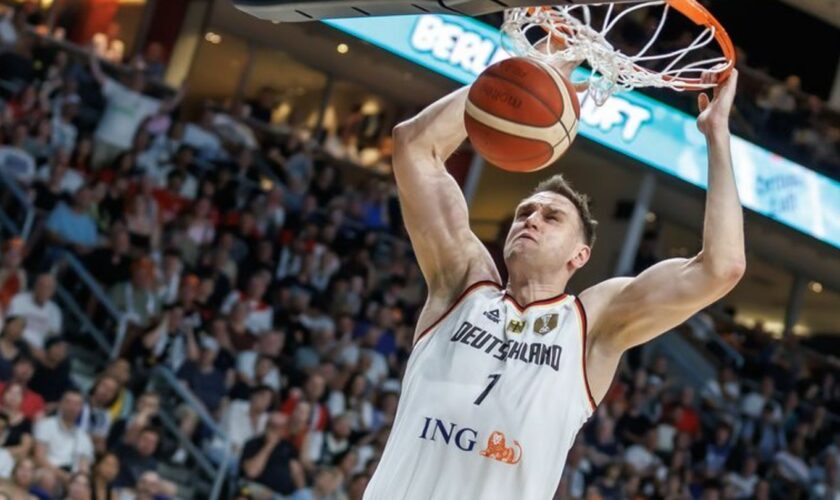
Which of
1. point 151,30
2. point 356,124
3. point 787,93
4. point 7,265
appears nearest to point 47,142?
point 7,265

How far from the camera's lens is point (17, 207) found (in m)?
11.6

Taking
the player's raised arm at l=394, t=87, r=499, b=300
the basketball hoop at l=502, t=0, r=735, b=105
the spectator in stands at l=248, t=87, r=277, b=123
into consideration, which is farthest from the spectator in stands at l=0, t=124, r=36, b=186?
the player's raised arm at l=394, t=87, r=499, b=300

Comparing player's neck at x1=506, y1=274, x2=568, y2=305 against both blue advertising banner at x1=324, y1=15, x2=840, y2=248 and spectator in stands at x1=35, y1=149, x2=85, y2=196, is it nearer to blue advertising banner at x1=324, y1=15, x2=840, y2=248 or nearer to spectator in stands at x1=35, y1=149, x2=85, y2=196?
spectator in stands at x1=35, y1=149, x2=85, y2=196

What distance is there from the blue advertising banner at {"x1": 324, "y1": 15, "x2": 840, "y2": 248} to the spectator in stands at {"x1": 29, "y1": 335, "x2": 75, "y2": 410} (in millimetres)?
4504

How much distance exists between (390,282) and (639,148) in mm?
2976

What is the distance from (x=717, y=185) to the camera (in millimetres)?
3941

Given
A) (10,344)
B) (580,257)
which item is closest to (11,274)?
(10,344)

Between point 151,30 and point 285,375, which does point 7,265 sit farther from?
point 151,30

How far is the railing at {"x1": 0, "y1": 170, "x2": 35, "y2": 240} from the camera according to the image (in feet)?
36.3

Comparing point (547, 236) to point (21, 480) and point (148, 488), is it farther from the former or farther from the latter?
point (148, 488)

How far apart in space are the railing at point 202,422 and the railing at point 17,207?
166 centimetres

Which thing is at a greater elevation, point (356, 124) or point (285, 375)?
point (356, 124)

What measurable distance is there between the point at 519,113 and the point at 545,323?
2.07ft

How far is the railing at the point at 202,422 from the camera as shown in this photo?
33.8 ft
